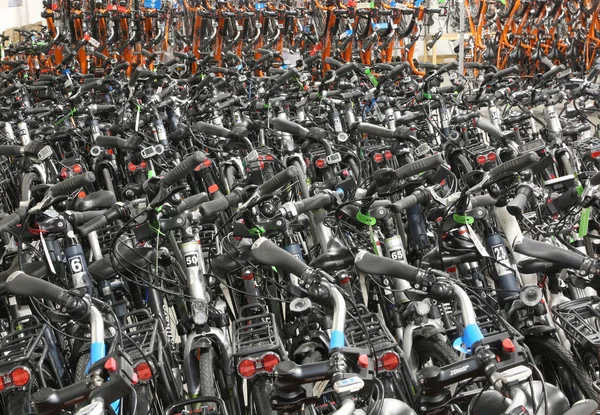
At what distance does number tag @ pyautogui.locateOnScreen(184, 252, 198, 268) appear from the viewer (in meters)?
3.21

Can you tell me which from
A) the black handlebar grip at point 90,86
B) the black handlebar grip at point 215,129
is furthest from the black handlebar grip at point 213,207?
the black handlebar grip at point 90,86

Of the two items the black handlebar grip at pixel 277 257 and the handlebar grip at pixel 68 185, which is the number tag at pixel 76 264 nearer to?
the handlebar grip at pixel 68 185

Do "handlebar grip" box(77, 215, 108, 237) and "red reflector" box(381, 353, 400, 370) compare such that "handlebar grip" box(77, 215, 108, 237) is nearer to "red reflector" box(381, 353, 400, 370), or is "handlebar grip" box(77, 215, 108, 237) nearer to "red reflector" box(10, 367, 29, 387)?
"red reflector" box(10, 367, 29, 387)

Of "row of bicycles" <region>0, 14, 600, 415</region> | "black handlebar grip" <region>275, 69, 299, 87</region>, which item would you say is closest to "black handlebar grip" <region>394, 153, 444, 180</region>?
"row of bicycles" <region>0, 14, 600, 415</region>

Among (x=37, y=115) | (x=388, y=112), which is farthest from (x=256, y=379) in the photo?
(x=37, y=115)

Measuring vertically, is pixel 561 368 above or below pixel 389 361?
below

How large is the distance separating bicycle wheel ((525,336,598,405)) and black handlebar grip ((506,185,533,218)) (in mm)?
522

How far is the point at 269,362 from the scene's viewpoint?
8.96 feet

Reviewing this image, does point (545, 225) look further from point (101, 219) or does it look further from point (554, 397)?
point (101, 219)

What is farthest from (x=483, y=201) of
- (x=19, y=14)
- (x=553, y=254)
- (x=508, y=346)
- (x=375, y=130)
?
(x=19, y=14)

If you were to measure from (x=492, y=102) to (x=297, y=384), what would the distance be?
5155 millimetres

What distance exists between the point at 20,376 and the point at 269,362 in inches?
36.2

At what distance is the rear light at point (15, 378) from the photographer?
2.79 meters

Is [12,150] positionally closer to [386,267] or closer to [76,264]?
[76,264]
